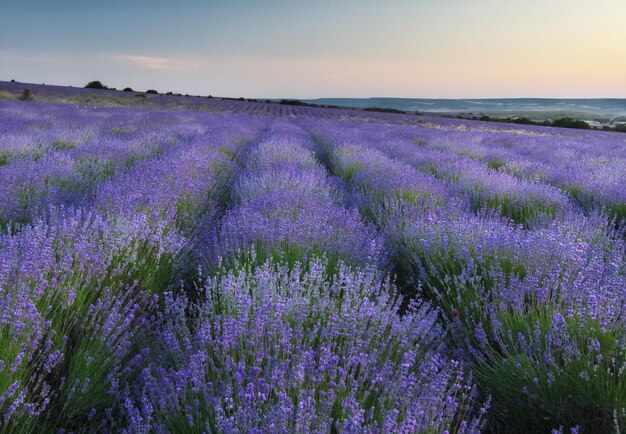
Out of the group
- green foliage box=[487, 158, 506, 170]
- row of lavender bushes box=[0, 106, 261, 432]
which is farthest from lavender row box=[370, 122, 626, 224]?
row of lavender bushes box=[0, 106, 261, 432]

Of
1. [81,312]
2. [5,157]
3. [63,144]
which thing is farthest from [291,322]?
[63,144]

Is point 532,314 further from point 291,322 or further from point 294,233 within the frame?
point 294,233

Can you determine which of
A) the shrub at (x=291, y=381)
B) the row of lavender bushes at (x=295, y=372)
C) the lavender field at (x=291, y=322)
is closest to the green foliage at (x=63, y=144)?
the lavender field at (x=291, y=322)

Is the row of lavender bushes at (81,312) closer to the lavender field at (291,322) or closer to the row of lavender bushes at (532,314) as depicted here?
the lavender field at (291,322)

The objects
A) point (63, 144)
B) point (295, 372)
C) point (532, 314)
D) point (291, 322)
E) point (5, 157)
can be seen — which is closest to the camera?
point (295, 372)

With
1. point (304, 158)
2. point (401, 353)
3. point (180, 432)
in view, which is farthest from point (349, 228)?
point (304, 158)

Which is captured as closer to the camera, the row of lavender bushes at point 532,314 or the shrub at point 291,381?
the shrub at point 291,381

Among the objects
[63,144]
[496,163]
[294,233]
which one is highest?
[63,144]

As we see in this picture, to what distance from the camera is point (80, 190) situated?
4.48m

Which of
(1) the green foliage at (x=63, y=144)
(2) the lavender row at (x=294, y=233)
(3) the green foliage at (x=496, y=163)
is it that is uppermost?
(1) the green foliage at (x=63, y=144)

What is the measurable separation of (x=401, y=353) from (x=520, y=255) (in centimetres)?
115

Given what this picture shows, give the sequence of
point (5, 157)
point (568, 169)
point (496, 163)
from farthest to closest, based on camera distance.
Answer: point (496, 163) < point (568, 169) < point (5, 157)

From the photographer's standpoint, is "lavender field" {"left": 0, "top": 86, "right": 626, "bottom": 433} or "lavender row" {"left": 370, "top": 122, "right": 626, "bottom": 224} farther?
"lavender row" {"left": 370, "top": 122, "right": 626, "bottom": 224}

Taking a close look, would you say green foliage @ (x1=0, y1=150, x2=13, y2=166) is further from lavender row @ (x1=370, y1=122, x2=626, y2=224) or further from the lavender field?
lavender row @ (x1=370, y1=122, x2=626, y2=224)
